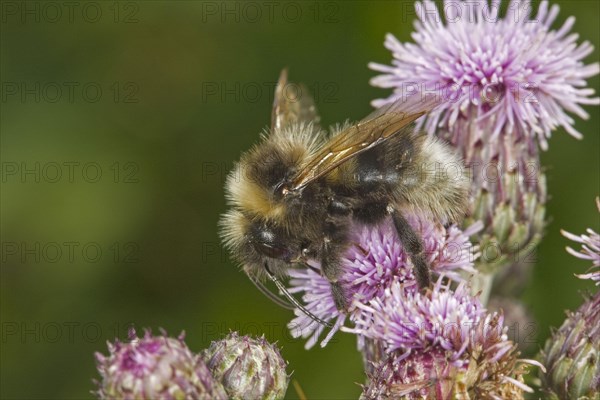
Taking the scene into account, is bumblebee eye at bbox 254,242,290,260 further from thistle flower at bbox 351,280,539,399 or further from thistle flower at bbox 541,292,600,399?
thistle flower at bbox 541,292,600,399

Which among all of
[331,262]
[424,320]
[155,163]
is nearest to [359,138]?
[331,262]

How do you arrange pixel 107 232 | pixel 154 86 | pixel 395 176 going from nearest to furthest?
pixel 395 176
pixel 107 232
pixel 154 86

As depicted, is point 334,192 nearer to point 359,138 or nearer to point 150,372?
point 359,138

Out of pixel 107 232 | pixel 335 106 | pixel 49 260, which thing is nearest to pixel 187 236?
pixel 107 232

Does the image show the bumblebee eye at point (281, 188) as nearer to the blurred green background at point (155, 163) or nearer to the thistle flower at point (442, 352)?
the thistle flower at point (442, 352)

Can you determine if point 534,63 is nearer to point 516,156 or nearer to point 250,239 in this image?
point 516,156

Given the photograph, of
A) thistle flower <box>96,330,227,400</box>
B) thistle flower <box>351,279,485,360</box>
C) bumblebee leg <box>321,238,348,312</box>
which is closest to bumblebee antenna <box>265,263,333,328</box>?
bumblebee leg <box>321,238,348,312</box>
